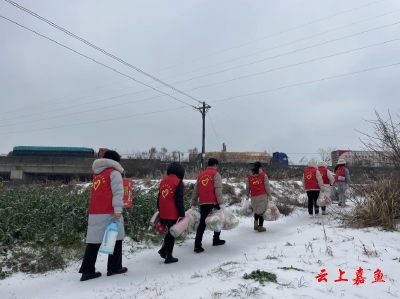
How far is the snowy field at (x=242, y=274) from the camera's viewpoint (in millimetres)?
3236

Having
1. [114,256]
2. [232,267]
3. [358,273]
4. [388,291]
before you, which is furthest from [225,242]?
[388,291]

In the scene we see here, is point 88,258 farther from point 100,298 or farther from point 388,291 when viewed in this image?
point 388,291

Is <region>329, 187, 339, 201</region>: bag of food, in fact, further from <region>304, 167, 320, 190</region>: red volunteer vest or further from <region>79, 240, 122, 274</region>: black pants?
<region>79, 240, 122, 274</region>: black pants

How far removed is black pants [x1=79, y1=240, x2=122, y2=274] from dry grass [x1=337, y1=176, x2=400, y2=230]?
15.9ft

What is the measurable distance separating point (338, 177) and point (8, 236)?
419 inches

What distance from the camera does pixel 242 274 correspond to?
3.64 metres

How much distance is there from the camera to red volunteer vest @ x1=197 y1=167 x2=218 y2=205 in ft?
19.6

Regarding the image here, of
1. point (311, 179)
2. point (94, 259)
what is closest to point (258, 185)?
point (311, 179)

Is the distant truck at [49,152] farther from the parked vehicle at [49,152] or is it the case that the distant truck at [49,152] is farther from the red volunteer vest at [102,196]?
the red volunteer vest at [102,196]

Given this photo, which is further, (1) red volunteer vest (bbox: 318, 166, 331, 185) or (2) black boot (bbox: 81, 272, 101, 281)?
(1) red volunteer vest (bbox: 318, 166, 331, 185)

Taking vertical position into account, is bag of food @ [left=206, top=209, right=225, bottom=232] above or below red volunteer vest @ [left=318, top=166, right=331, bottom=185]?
below

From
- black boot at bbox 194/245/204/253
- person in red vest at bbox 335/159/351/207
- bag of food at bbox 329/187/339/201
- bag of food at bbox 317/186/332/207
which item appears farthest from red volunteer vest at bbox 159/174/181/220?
bag of food at bbox 329/187/339/201

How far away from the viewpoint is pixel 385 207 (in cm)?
603

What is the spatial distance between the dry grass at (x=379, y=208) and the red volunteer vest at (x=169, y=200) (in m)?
3.93
